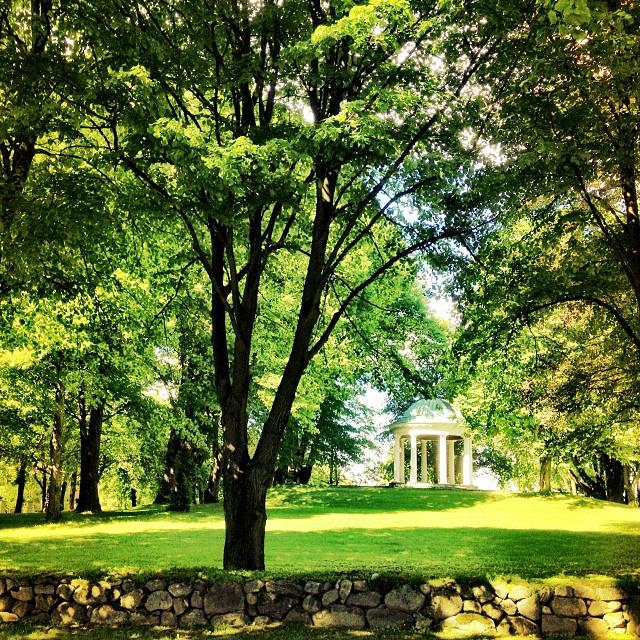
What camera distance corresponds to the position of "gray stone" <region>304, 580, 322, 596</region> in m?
8.80

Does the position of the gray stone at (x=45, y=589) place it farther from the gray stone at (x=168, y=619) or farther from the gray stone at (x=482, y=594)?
the gray stone at (x=482, y=594)

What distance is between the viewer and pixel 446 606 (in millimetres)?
8469

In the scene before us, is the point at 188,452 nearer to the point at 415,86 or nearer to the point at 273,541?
the point at 273,541

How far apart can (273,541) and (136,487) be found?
1168 inches

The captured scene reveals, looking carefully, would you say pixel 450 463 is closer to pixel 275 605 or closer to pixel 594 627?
pixel 594 627

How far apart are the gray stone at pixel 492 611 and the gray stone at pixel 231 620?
3.21m

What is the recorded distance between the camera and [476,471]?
153 ft

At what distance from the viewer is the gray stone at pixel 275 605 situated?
8758mm

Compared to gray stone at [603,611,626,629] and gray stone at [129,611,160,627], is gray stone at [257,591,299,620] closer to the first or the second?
gray stone at [129,611,160,627]

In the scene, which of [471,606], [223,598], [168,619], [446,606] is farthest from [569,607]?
[168,619]

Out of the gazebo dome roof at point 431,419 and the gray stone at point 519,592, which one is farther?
the gazebo dome roof at point 431,419

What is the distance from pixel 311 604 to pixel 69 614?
11.3 feet

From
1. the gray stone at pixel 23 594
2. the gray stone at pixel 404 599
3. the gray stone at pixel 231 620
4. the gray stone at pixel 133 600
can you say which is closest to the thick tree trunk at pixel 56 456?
the gray stone at pixel 23 594

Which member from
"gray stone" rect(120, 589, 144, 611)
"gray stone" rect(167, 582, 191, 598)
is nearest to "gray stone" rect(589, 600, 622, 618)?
"gray stone" rect(167, 582, 191, 598)
